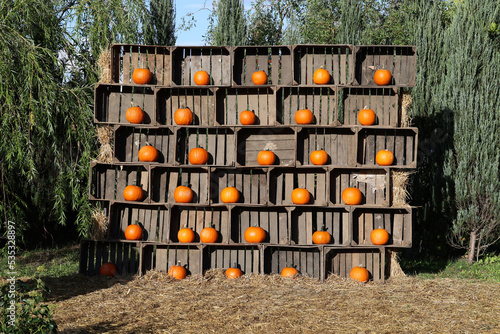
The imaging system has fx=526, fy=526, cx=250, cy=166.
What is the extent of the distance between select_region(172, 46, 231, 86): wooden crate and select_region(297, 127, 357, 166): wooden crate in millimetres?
1330

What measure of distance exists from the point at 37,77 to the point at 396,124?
16.7 feet

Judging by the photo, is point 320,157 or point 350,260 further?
point 350,260

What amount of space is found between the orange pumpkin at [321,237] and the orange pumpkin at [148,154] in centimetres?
246

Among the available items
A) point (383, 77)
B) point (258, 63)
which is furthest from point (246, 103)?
point (383, 77)

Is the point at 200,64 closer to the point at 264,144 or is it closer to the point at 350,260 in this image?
the point at 264,144

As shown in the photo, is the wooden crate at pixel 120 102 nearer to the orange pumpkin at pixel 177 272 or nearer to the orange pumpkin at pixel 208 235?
the orange pumpkin at pixel 208 235

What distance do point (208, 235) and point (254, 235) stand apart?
0.62 m

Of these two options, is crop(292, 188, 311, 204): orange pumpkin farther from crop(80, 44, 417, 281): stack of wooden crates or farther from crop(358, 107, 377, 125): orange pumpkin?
crop(358, 107, 377, 125): orange pumpkin

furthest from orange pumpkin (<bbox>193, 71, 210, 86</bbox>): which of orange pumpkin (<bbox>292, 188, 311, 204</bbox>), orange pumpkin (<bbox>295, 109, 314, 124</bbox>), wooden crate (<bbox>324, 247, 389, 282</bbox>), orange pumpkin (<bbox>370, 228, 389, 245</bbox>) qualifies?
orange pumpkin (<bbox>370, 228, 389, 245</bbox>)

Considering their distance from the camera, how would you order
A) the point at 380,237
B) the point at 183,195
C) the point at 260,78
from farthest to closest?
1. the point at 260,78
2. the point at 183,195
3. the point at 380,237

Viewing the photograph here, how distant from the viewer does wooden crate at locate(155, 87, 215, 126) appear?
7406 mm

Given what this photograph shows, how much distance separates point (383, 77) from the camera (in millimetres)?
7184

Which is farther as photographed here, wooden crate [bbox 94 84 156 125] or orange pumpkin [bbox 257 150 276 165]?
wooden crate [bbox 94 84 156 125]

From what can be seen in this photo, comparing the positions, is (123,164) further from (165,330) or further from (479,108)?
(479,108)
